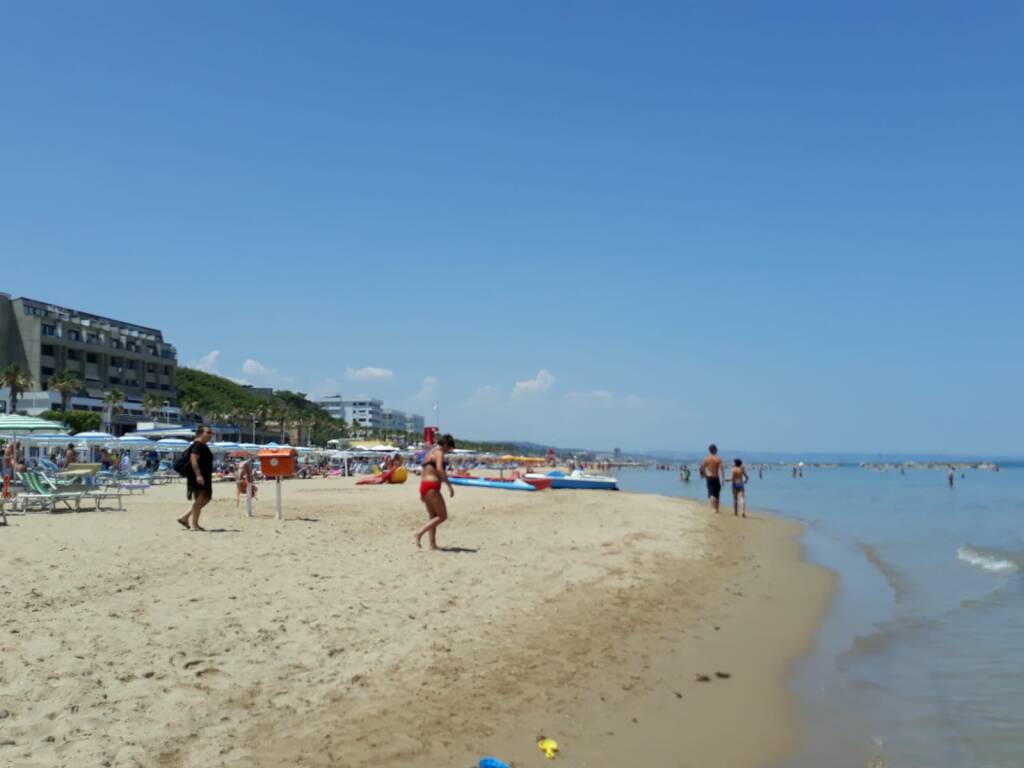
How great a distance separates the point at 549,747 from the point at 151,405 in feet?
266

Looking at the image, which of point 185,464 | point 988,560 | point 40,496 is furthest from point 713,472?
Answer: point 40,496

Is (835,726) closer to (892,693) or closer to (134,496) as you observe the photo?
(892,693)

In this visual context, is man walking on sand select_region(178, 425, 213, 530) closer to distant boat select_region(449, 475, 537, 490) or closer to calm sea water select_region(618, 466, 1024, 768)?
calm sea water select_region(618, 466, 1024, 768)

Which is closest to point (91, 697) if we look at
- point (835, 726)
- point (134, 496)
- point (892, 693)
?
point (835, 726)

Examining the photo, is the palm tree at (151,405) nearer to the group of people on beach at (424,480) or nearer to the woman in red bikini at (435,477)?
the group of people on beach at (424,480)

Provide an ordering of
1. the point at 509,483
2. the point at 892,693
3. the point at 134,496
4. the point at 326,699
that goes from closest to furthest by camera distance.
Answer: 1. the point at 326,699
2. the point at 892,693
3. the point at 134,496
4. the point at 509,483

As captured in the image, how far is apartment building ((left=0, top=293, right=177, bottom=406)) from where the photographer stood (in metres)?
71.9

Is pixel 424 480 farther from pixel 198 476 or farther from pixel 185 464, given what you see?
pixel 185 464

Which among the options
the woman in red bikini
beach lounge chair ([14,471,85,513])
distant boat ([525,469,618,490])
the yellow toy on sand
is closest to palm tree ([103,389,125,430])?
distant boat ([525,469,618,490])

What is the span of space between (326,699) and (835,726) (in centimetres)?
356

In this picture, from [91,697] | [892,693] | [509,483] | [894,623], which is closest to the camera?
[91,697]

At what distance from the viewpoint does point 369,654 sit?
5.91 m

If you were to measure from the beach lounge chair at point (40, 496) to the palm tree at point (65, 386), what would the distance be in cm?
5518

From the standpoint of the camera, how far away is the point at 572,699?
5707mm
